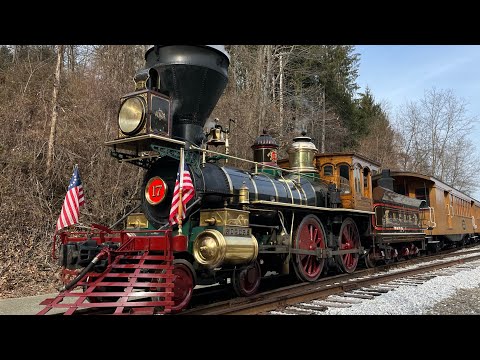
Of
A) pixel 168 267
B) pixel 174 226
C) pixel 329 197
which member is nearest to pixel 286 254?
pixel 329 197

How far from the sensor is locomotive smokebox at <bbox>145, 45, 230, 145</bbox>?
23.4ft

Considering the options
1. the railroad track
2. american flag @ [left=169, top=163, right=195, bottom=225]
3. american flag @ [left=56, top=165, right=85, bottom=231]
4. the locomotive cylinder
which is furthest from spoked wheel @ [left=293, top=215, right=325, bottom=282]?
american flag @ [left=56, top=165, right=85, bottom=231]

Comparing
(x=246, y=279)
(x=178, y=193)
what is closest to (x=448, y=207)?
(x=246, y=279)

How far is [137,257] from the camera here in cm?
596

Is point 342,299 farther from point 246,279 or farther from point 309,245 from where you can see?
point 309,245

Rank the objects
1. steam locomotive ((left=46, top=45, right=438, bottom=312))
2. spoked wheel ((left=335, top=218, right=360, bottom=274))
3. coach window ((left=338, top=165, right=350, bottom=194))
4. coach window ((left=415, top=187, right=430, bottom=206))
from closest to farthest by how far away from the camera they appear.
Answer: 1. steam locomotive ((left=46, top=45, right=438, bottom=312))
2. spoked wheel ((left=335, top=218, right=360, bottom=274))
3. coach window ((left=338, top=165, right=350, bottom=194))
4. coach window ((left=415, top=187, right=430, bottom=206))

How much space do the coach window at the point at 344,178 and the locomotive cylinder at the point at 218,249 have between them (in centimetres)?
508

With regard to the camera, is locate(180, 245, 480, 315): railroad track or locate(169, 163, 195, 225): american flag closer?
locate(169, 163, 195, 225): american flag

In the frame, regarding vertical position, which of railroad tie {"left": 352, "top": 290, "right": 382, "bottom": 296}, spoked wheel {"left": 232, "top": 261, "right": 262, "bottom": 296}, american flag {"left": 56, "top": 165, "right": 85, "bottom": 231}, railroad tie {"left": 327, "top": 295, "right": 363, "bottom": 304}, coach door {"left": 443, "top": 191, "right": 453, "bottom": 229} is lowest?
railroad tie {"left": 327, "top": 295, "right": 363, "bottom": 304}

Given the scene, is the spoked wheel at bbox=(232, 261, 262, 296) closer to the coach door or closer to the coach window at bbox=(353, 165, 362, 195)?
the coach window at bbox=(353, 165, 362, 195)

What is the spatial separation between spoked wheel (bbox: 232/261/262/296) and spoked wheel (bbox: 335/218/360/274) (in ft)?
11.0

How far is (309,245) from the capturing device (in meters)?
9.45

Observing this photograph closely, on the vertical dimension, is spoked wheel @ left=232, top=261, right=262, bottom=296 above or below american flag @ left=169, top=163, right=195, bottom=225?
below

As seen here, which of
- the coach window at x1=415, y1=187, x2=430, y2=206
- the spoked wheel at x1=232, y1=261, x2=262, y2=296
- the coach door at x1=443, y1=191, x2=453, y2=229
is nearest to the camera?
the spoked wheel at x1=232, y1=261, x2=262, y2=296
